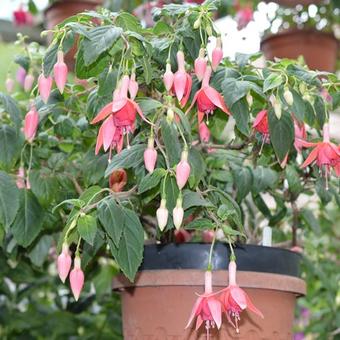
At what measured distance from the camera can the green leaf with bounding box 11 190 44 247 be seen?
1.04 meters

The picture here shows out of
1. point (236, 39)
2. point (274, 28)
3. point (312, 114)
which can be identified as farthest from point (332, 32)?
point (312, 114)

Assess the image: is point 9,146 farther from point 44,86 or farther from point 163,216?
point 163,216

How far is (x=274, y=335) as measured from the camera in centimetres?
101

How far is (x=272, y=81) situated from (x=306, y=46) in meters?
1.44

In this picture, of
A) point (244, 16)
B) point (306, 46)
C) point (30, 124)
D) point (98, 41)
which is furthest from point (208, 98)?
point (306, 46)

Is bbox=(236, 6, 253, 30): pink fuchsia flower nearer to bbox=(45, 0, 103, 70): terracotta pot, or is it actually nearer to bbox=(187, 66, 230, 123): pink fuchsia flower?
bbox=(45, 0, 103, 70): terracotta pot

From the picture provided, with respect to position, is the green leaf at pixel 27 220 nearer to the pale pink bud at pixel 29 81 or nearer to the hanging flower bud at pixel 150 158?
the pale pink bud at pixel 29 81

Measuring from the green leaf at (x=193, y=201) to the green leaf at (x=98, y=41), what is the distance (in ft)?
0.64

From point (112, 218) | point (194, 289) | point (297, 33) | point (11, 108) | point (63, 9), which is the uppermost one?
point (63, 9)

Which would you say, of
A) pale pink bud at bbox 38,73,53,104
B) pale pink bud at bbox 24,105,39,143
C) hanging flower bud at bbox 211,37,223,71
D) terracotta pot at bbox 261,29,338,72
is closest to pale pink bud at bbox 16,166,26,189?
pale pink bud at bbox 24,105,39,143

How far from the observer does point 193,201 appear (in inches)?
34.9

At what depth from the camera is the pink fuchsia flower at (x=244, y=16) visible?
207 centimetres

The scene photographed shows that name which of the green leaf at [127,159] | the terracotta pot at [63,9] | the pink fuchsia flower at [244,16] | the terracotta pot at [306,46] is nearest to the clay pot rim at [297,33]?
the terracotta pot at [306,46]

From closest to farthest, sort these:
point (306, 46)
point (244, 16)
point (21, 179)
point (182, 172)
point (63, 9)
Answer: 1. point (182, 172)
2. point (21, 179)
3. point (244, 16)
4. point (306, 46)
5. point (63, 9)
